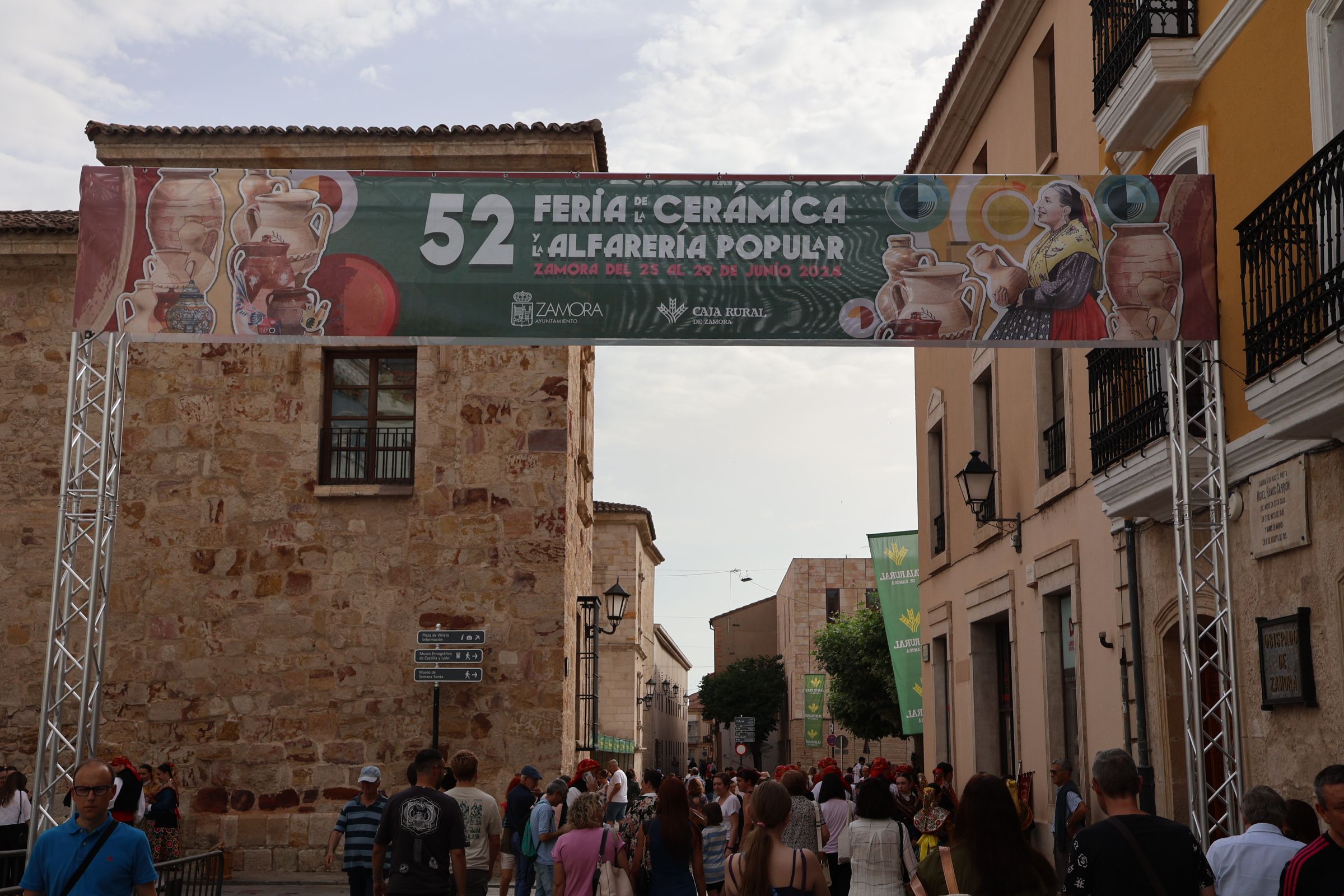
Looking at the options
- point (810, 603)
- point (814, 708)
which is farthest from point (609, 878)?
point (810, 603)

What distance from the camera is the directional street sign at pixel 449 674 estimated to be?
17391mm

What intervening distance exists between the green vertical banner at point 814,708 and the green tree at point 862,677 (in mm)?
2173

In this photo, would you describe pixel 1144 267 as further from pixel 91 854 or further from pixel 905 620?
pixel 905 620

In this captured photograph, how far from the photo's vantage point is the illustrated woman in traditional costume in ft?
32.9

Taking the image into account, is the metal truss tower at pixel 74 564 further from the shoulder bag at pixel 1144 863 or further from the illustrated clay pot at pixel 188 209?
the shoulder bag at pixel 1144 863

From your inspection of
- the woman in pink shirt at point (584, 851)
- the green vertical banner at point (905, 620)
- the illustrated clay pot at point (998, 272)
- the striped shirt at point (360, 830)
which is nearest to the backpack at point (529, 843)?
the striped shirt at point (360, 830)

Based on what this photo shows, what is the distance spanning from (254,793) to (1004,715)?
9.91 meters

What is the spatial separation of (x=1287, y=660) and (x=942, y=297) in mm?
3493

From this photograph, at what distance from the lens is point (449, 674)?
57.6ft

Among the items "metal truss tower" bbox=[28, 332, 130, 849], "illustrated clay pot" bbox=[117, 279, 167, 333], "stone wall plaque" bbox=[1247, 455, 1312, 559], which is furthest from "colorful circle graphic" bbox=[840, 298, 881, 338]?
"metal truss tower" bbox=[28, 332, 130, 849]

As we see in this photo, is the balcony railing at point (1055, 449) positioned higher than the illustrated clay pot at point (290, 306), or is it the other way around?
the illustrated clay pot at point (290, 306)

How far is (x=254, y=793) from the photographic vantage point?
17688 millimetres

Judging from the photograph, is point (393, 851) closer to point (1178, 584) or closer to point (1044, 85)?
point (1178, 584)

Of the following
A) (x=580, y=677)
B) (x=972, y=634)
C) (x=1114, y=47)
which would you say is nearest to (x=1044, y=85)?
(x=1114, y=47)
